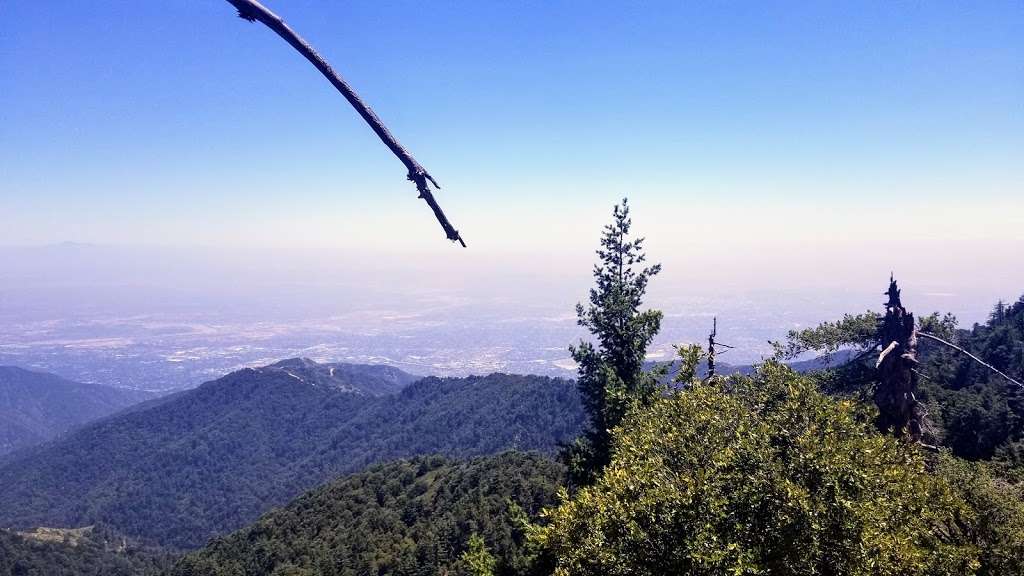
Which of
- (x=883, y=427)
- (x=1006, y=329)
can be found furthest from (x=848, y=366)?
(x=1006, y=329)

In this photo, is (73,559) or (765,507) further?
(73,559)

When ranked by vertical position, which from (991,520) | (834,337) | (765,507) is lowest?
(991,520)

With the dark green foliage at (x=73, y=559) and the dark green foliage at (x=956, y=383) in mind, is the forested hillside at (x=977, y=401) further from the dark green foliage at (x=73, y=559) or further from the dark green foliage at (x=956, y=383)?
the dark green foliage at (x=73, y=559)

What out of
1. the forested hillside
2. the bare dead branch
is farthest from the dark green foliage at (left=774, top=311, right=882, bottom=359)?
the bare dead branch

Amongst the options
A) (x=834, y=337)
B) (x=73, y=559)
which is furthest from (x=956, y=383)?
(x=73, y=559)

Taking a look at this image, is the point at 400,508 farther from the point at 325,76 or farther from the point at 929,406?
the point at 325,76

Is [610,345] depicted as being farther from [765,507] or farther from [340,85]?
[340,85]
